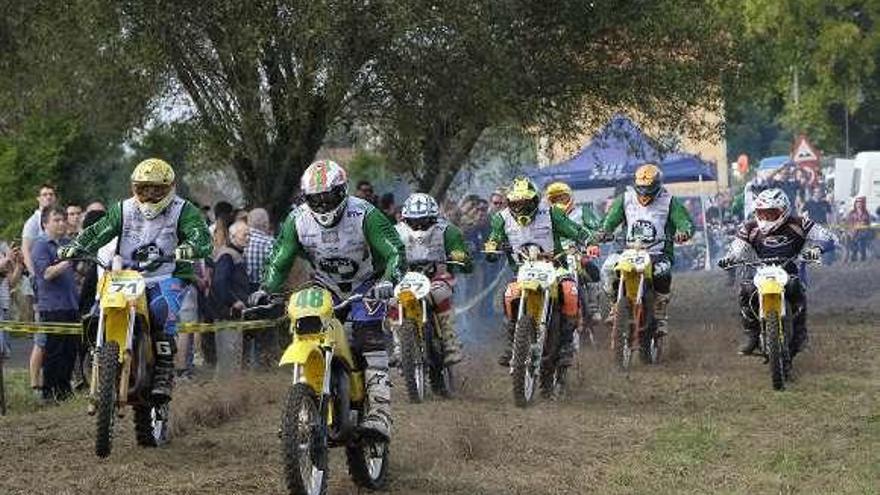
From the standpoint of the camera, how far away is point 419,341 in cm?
1464

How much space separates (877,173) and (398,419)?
30572mm

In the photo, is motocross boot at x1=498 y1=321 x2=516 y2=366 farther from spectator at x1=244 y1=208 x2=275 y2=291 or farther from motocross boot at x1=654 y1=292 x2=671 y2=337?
spectator at x1=244 y1=208 x2=275 y2=291

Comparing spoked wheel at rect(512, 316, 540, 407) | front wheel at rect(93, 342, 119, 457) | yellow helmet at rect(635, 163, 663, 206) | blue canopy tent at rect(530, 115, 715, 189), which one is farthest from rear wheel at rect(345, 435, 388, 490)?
blue canopy tent at rect(530, 115, 715, 189)

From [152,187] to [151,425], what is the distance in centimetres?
161

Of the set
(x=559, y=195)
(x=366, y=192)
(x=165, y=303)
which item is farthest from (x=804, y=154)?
(x=165, y=303)

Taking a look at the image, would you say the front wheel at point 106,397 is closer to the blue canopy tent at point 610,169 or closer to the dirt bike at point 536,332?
the dirt bike at point 536,332

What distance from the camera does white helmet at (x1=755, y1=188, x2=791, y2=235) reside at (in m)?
16.1

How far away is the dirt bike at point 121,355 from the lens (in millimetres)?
10719

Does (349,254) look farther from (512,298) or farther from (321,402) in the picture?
(512,298)

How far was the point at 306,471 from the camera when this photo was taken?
8.88m

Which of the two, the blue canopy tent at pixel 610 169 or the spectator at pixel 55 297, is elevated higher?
the blue canopy tent at pixel 610 169

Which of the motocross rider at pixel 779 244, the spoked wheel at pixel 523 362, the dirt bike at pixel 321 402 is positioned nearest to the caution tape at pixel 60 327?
the spoked wheel at pixel 523 362

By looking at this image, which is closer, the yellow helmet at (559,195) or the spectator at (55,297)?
the spectator at (55,297)

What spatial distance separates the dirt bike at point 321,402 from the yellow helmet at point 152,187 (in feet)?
6.93
